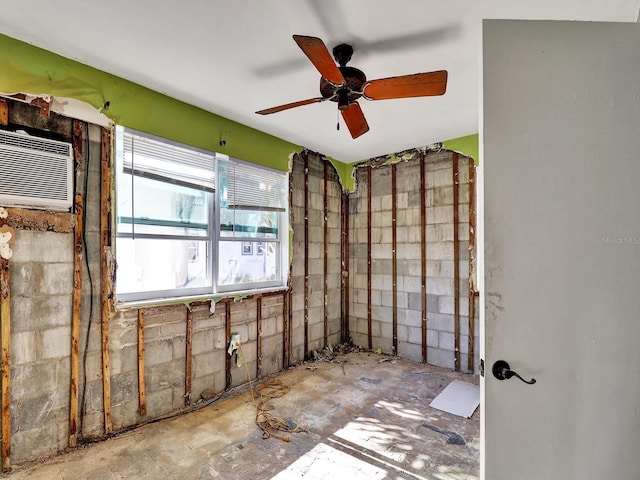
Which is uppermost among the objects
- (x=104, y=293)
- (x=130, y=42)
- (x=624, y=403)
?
(x=130, y=42)

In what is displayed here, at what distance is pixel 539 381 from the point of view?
1135mm

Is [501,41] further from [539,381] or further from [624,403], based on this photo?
[624,403]

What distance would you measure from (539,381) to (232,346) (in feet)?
8.88

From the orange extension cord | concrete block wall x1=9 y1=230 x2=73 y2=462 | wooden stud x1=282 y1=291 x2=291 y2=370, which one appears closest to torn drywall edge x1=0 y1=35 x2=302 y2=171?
concrete block wall x1=9 y1=230 x2=73 y2=462

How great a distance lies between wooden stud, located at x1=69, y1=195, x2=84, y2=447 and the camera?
2189 mm

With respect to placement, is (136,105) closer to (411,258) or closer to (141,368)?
(141,368)

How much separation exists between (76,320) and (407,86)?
2793mm

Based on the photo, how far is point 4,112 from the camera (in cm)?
198

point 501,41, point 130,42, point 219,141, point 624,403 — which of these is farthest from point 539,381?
point 219,141

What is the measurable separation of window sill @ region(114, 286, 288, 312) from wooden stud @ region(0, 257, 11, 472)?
0.60 meters

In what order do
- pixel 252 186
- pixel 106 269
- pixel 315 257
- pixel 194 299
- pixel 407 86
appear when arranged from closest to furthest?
pixel 407 86 → pixel 106 269 → pixel 194 299 → pixel 252 186 → pixel 315 257

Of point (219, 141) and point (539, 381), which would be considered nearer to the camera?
point (539, 381)

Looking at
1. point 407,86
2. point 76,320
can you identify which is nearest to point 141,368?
point 76,320

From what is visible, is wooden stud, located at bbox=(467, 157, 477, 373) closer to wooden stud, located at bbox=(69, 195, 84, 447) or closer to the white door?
the white door
